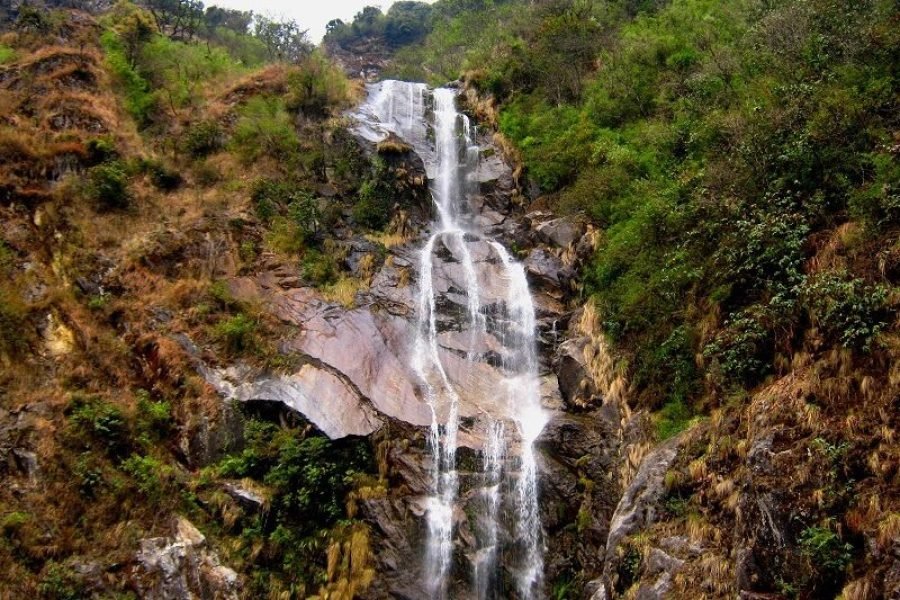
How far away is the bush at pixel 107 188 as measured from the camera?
18562mm

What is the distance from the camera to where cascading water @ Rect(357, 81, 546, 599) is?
14.2 meters

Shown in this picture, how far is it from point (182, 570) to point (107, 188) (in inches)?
488

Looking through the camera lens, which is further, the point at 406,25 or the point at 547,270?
the point at 406,25

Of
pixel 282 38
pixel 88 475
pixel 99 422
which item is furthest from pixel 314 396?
pixel 282 38

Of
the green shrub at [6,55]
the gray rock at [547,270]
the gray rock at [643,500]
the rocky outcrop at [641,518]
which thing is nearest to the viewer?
the rocky outcrop at [641,518]

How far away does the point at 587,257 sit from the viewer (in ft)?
65.7

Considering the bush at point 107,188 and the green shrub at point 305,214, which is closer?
the bush at point 107,188

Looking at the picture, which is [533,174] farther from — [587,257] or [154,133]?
[154,133]

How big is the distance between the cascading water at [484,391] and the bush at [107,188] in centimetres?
1009

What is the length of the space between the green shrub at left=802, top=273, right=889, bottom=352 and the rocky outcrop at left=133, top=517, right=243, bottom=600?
12.9 metres

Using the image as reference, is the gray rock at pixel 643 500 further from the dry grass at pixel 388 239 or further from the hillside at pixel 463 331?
the dry grass at pixel 388 239

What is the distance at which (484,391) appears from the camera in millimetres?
17719

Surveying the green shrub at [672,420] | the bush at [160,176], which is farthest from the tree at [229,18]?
the green shrub at [672,420]

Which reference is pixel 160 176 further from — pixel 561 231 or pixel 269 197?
pixel 561 231
